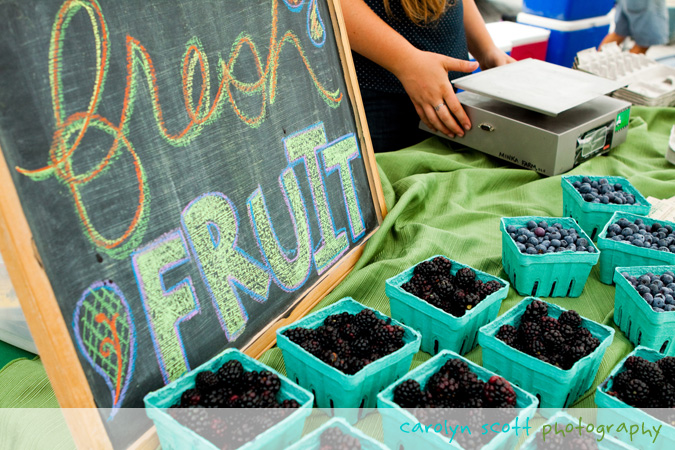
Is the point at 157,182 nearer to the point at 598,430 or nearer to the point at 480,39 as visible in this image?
the point at 598,430

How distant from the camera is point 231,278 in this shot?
1.03 metres

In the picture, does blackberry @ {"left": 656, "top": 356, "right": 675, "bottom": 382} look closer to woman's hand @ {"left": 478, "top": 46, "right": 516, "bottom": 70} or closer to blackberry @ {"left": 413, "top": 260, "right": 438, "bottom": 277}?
blackberry @ {"left": 413, "top": 260, "right": 438, "bottom": 277}

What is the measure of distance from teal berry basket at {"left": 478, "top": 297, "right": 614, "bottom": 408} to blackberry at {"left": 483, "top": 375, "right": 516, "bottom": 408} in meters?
0.09

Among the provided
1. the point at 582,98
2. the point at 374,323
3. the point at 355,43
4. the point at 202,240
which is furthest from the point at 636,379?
the point at 355,43

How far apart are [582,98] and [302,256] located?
3.21 ft

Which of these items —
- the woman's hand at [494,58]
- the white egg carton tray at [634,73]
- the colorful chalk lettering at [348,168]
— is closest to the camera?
the colorful chalk lettering at [348,168]

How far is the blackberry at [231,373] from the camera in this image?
91 centimetres

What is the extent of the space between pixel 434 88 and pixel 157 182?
3.62ft

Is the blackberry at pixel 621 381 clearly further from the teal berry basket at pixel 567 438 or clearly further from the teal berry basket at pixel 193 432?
the teal berry basket at pixel 193 432

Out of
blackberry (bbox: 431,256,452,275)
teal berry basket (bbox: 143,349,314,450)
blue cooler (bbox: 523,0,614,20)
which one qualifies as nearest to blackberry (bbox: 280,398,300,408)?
teal berry basket (bbox: 143,349,314,450)

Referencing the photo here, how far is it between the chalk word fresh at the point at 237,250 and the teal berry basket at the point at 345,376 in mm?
121

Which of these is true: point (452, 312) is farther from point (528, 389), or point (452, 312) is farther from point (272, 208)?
point (272, 208)

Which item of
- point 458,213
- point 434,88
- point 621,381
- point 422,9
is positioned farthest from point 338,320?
point 422,9

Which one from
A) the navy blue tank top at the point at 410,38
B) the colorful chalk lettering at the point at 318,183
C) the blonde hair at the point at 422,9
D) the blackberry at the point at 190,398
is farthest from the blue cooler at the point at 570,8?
the blackberry at the point at 190,398
